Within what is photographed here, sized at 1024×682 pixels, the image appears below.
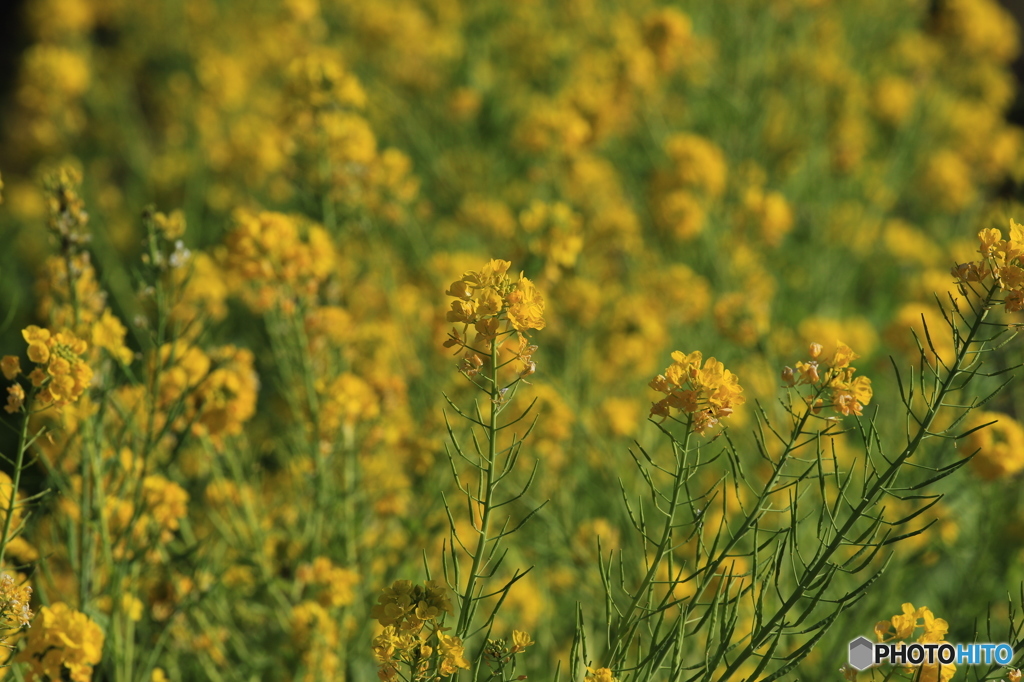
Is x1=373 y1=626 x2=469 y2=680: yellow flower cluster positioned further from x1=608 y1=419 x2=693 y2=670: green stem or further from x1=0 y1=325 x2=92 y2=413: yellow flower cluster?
x1=0 y1=325 x2=92 y2=413: yellow flower cluster

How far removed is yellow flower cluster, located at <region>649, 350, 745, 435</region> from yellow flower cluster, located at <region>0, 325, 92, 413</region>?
2.68 feet

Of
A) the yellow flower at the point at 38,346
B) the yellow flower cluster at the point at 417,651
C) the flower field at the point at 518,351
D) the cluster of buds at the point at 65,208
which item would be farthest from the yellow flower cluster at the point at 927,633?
the cluster of buds at the point at 65,208

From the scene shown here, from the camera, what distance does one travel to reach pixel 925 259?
12.0 ft

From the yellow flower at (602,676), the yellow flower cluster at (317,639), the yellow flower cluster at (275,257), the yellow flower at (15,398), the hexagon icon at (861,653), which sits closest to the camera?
the yellow flower at (602,676)

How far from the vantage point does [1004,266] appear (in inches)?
46.6

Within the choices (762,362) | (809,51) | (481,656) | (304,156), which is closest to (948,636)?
(762,362)

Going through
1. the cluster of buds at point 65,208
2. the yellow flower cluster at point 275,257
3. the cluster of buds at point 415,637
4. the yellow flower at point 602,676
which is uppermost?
the yellow flower cluster at point 275,257

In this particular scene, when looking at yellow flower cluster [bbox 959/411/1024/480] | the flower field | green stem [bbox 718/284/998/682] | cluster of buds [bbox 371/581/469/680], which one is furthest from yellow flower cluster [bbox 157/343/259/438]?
yellow flower cluster [bbox 959/411/1024/480]

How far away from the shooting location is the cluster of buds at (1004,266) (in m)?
1.17

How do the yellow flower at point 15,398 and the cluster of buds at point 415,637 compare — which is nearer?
the cluster of buds at point 415,637

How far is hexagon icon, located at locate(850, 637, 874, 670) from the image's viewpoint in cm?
166

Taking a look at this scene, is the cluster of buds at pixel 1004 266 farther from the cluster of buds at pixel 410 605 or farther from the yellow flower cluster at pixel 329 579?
the yellow flower cluster at pixel 329 579

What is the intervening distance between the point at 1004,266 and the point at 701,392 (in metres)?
0.41

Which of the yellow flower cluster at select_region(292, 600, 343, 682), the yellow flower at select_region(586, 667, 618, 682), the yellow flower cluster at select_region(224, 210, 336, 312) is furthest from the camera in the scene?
the yellow flower cluster at select_region(224, 210, 336, 312)
